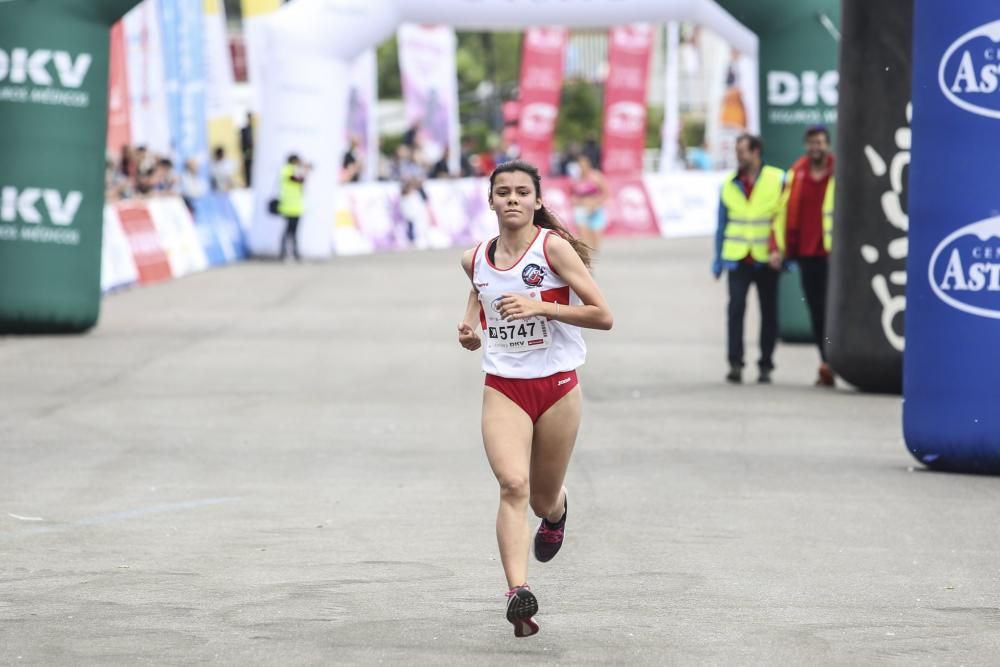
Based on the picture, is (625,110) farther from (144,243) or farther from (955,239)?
(955,239)

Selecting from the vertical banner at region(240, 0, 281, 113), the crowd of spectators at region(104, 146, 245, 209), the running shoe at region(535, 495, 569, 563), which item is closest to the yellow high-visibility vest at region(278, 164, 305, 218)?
the crowd of spectators at region(104, 146, 245, 209)

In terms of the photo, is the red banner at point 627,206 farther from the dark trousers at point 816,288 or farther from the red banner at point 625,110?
the dark trousers at point 816,288

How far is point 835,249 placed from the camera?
1391cm

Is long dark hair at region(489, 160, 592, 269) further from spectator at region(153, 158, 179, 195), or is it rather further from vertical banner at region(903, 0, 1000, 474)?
spectator at region(153, 158, 179, 195)

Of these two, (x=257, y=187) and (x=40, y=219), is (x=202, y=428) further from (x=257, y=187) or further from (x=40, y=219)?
(x=257, y=187)

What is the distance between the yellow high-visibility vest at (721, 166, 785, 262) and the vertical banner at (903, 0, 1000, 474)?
4381 millimetres

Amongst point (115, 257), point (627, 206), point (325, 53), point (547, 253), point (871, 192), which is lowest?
point (627, 206)

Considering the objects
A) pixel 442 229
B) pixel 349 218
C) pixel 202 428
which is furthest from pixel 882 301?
pixel 442 229

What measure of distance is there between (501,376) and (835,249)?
24.5ft

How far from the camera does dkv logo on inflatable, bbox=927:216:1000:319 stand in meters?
10.0

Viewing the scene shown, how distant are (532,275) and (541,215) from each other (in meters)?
0.30

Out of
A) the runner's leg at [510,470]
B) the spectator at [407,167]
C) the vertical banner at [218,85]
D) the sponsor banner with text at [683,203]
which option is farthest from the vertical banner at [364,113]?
the runner's leg at [510,470]

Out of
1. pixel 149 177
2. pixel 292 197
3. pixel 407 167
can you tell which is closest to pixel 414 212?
pixel 407 167

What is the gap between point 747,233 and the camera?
14.8 metres
